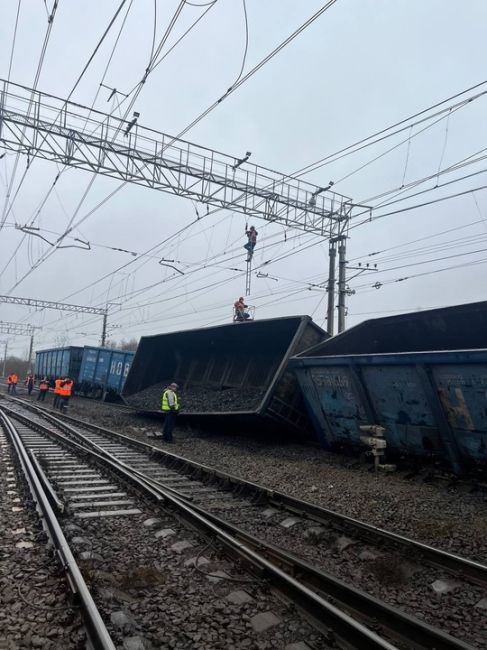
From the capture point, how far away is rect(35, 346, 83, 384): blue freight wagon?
26.7m

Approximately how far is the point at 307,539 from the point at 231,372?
8.82 m

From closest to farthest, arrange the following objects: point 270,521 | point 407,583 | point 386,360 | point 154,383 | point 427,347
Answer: point 407,583 < point 270,521 < point 386,360 < point 427,347 < point 154,383

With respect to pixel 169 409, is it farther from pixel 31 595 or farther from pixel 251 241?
pixel 31 595

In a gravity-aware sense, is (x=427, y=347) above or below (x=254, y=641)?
above

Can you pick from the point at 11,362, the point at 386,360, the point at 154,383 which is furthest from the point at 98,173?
the point at 11,362

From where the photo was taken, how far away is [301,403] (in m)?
9.90

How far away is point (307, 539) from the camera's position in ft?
15.5

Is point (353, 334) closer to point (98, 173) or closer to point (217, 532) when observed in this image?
point (217, 532)

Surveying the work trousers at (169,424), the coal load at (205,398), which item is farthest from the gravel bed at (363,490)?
the coal load at (205,398)

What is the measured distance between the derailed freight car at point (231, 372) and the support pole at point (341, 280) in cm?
302

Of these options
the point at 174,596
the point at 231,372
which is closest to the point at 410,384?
the point at 174,596

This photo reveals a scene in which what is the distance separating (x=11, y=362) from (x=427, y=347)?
93934 millimetres

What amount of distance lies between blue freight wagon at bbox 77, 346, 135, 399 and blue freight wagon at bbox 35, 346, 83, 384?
851mm

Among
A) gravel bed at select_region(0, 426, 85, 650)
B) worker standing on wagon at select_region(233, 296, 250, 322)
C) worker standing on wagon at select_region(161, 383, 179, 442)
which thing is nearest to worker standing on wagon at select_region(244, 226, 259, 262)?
worker standing on wagon at select_region(233, 296, 250, 322)
